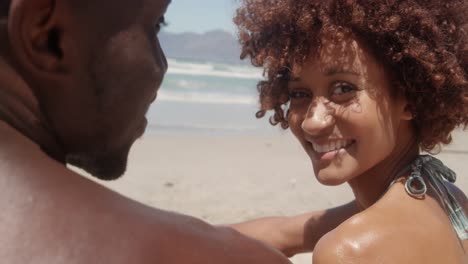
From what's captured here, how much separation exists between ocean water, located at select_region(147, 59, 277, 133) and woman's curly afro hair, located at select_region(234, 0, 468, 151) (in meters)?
3.95

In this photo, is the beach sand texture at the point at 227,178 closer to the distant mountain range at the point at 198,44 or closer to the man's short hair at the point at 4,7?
the man's short hair at the point at 4,7

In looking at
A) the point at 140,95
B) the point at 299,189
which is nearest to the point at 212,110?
the point at 299,189

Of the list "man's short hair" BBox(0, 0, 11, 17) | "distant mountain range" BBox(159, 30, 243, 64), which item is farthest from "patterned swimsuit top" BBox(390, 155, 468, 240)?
"distant mountain range" BBox(159, 30, 243, 64)

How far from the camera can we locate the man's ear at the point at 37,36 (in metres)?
1.05

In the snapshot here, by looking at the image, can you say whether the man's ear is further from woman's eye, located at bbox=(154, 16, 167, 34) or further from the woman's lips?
the woman's lips

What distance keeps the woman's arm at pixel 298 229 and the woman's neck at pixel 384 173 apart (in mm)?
257

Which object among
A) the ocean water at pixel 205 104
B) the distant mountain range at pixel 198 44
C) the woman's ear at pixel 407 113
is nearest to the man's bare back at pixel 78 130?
the woman's ear at pixel 407 113

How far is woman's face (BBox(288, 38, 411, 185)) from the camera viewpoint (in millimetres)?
2145

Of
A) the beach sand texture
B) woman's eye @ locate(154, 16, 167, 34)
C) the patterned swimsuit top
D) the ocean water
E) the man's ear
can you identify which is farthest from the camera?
the ocean water

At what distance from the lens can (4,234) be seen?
1051 mm

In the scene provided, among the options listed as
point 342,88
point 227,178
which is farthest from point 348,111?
point 227,178

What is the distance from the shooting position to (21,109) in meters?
1.15

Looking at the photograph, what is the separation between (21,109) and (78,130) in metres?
0.11

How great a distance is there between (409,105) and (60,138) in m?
1.45
